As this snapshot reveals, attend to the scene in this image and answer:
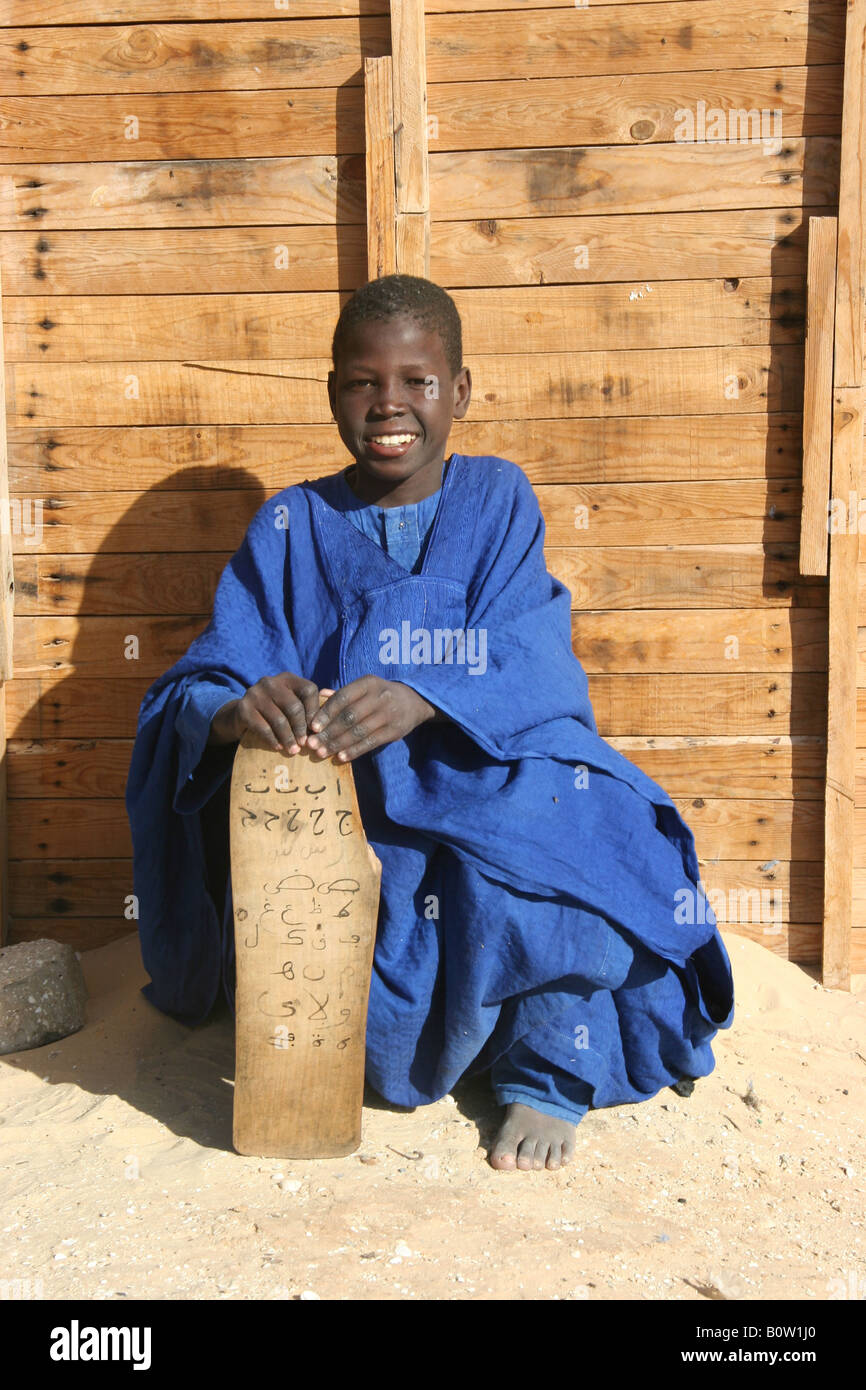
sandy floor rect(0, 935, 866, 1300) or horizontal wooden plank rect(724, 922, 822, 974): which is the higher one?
horizontal wooden plank rect(724, 922, 822, 974)

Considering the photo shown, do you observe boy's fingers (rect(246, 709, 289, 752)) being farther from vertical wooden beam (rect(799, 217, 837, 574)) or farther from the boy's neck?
vertical wooden beam (rect(799, 217, 837, 574))

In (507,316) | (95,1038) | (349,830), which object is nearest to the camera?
→ (349,830)

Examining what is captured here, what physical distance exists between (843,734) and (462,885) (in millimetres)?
1511

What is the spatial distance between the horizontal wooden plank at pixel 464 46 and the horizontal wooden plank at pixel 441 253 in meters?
0.42

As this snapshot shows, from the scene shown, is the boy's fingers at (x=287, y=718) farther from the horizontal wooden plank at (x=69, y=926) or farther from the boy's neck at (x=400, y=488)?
the horizontal wooden plank at (x=69, y=926)

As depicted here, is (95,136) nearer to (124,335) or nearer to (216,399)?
(124,335)

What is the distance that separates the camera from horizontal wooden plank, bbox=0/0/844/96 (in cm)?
334

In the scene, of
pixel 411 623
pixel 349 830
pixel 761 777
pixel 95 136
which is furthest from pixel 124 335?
pixel 761 777

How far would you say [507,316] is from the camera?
344 centimetres

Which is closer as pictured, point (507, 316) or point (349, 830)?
point (349, 830)

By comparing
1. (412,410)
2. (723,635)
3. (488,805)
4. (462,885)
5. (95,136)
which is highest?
(95,136)

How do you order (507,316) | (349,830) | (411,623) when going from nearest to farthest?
(349,830), (411,623), (507,316)

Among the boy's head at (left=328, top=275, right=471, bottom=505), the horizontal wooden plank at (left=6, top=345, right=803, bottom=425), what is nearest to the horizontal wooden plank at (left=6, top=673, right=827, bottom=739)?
the horizontal wooden plank at (left=6, top=345, right=803, bottom=425)

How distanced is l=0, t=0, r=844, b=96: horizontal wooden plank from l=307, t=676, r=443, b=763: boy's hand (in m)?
2.05
